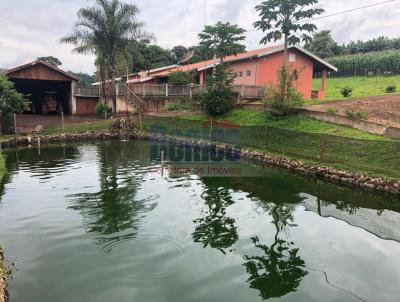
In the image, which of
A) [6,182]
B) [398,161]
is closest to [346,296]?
[398,161]

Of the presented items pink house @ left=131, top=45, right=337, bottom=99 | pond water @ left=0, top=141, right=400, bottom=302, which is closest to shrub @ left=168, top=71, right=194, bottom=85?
pink house @ left=131, top=45, right=337, bottom=99

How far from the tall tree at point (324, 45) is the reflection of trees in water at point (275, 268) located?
204 ft

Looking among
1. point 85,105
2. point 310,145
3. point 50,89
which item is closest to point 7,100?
point 85,105

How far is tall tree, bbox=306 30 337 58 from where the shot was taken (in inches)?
2547

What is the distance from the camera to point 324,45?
65.1 metres

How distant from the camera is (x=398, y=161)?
46.4ft

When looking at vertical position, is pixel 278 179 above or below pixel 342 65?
below

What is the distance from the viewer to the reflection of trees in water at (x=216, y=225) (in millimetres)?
9086

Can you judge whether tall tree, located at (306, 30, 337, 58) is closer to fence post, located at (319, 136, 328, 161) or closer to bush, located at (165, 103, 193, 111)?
bush, located at (165, 103, 193, 111)

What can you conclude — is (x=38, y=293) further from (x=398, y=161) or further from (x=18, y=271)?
A: (x=398, y=161)

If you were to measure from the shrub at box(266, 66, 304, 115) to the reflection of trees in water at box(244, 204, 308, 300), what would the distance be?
15.6 m

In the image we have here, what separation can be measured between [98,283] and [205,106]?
2407 centimetres

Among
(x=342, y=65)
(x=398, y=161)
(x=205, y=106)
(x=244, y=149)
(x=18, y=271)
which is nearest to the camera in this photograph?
(x=18, y=271)

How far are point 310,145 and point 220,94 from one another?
12539 millimetres
